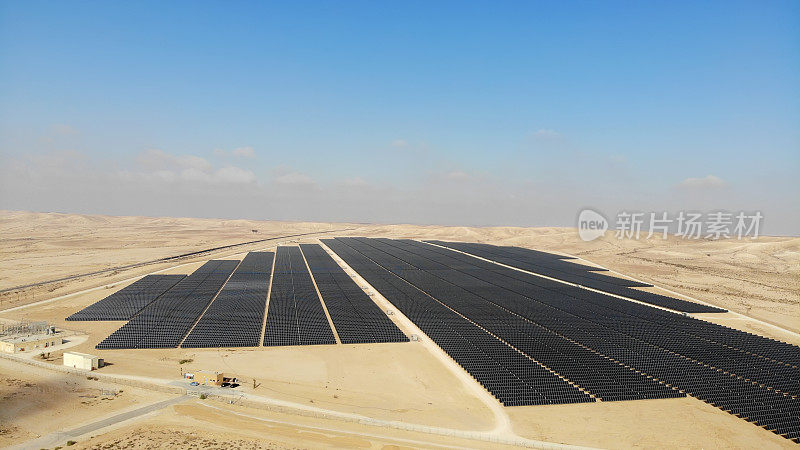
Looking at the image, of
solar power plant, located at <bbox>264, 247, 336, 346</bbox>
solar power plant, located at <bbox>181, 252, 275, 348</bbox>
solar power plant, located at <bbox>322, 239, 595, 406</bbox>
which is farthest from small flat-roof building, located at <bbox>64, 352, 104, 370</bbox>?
solar power plant, located at <bbox>322, 239, 595, 406</bbox>

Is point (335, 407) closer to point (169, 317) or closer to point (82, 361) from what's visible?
point (82, 361)

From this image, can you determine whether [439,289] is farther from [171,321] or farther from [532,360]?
[171,321]

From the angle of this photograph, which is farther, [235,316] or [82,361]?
[235,316]

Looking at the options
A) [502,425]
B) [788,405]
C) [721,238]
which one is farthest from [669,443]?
[721,238]

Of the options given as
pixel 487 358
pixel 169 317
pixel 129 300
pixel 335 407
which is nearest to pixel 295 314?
pixel 169 317

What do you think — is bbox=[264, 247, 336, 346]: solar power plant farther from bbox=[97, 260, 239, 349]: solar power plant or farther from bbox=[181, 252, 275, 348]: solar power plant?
bbox=[97, 260, 239, 349]: solar power plant
